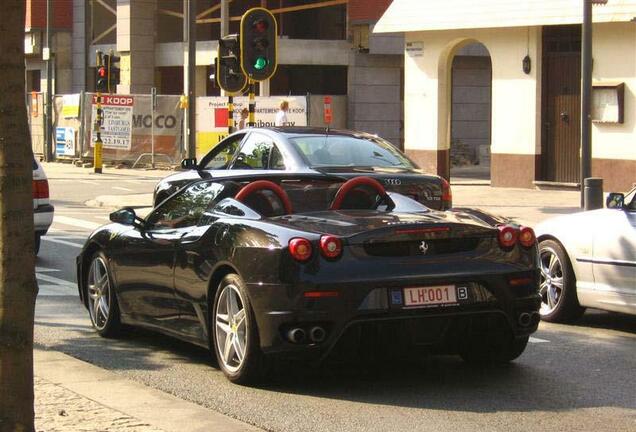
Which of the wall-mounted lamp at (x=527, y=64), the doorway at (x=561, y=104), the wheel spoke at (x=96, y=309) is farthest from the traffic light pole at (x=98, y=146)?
the wheel spoke at (x=96, y=309)

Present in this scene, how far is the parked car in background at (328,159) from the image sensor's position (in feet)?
42.2

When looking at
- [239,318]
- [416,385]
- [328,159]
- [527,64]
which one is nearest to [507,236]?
[416,385]

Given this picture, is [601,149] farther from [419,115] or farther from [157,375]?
[157,375]

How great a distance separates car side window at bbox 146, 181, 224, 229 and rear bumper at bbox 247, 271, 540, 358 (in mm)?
1374

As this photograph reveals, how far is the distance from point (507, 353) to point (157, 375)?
2343 mm

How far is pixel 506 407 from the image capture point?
24.0 ft

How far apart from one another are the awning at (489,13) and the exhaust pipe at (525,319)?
15870 millimetres

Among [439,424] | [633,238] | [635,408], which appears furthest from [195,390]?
[633,238]

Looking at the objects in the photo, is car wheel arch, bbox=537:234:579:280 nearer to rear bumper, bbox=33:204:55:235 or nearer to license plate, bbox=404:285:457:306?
license plate, bbox=404:285:457:306

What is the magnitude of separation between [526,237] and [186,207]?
8.20 ft

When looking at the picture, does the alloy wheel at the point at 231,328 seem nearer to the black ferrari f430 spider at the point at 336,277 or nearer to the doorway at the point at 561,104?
the black ferrari f430 spider at the point at 336,277

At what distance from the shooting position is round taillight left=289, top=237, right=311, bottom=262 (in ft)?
24.5

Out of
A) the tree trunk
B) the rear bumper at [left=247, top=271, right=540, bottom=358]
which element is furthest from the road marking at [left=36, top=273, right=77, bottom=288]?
the tree trunk

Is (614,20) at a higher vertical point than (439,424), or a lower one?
higher
